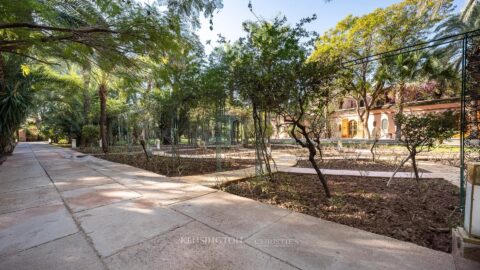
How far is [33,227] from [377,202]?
5244mm

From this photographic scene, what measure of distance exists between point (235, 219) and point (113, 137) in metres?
21.1

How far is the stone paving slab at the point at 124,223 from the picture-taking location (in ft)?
7.72

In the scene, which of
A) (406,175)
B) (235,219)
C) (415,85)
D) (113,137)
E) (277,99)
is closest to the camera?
(235,219)

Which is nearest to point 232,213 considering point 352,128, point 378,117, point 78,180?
point 78,180

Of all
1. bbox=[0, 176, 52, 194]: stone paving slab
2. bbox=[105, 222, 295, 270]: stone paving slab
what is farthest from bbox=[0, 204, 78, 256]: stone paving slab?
bbox=[0, 176, 52, 194]: stone paving slab

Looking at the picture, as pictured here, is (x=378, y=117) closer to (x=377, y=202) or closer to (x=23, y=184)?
(x=377, y=202)

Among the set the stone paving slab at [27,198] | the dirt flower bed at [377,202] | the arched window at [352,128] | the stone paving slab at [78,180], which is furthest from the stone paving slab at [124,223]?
the arched window at [352,128]

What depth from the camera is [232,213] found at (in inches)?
126

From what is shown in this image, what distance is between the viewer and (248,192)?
4312 mm

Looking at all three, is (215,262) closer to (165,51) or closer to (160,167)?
(165,51)

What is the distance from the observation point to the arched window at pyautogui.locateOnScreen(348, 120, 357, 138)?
2667 cm

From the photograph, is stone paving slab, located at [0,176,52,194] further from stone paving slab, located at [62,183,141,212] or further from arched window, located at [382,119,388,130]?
arched window, located at [382,119,388,130]

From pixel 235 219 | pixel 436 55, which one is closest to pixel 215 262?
pixel 235 219

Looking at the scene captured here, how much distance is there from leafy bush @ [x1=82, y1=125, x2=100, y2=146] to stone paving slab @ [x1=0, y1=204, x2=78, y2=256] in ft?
54.1
